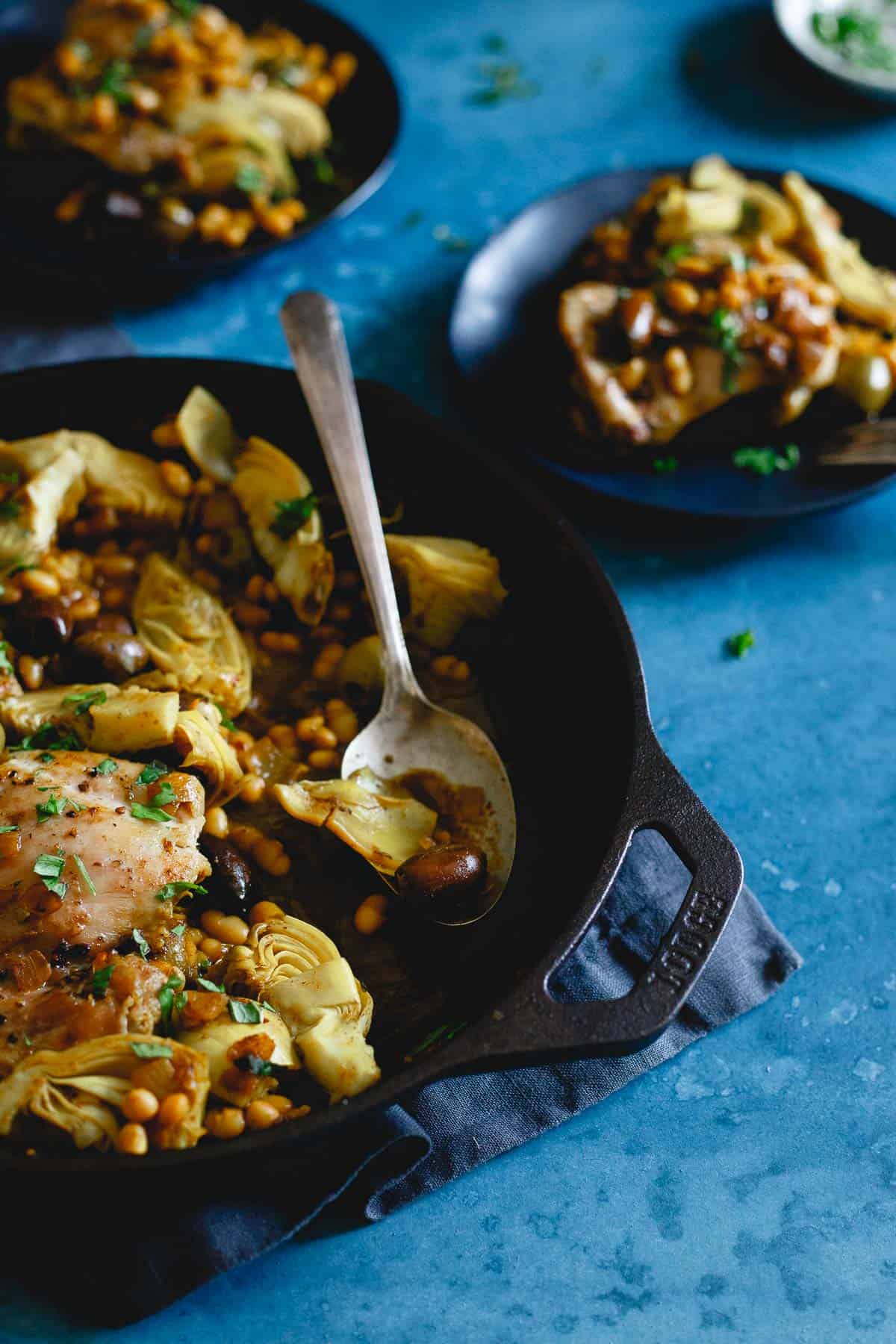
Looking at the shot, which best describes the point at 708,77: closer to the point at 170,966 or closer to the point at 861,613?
the point at 861,613

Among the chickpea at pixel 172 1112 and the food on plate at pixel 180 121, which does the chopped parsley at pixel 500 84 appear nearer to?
the food on plate at pixel 180 121

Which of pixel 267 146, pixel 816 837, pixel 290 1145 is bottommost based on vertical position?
pixel 816 837

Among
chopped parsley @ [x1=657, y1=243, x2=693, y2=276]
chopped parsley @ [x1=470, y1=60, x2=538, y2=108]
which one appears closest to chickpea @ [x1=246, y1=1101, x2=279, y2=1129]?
chopped parsley @ [x1=657, y1=243, x2=693, y2=276]

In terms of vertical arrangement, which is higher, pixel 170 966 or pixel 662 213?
pixel 662 213

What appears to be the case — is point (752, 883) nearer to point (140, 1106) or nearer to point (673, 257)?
point (140, 1106)

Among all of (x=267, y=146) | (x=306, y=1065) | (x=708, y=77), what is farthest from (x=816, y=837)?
(x=708, y=77)

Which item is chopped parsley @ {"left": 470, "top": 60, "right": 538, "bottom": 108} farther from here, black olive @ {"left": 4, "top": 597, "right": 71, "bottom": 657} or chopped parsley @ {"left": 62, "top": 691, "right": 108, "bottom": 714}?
chopped parsley @ {"left": 62, "top": 691, "right": 108, "bottom": 714}
